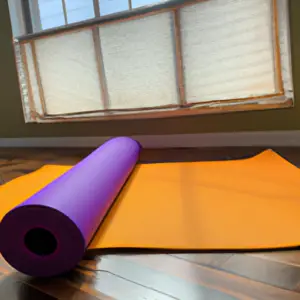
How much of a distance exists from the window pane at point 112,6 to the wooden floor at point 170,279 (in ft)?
7.20

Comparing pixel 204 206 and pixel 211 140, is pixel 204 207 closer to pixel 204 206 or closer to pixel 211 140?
pixel 204 206

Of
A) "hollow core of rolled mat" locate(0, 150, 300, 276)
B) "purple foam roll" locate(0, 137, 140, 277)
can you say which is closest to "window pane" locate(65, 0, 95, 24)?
"hollow core of rolled mat" locate(0, 150, 300, 276)

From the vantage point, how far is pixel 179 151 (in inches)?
98.8

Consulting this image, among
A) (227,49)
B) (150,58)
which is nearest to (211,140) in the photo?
Answer: (227,49)

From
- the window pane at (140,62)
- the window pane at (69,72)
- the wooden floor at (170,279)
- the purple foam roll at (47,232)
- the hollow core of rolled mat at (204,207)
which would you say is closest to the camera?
the wooden floor at (170,279)

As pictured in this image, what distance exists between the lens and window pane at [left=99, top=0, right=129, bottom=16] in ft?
9.06

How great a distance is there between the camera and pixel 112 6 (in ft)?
9.22

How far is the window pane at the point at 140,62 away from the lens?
8.49 feet

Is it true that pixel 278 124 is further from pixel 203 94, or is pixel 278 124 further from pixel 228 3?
pixel 228 3

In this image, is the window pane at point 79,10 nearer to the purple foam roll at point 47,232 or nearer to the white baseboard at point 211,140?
the white baseboard at point 211,140

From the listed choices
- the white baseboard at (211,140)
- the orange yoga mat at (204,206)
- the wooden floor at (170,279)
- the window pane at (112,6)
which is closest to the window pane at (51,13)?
the window pane at (112,6)

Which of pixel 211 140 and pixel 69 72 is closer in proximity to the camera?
pixel 211 140

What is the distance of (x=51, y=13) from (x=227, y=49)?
1630 mm

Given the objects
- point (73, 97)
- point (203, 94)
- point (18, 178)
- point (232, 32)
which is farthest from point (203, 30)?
point (18, 178)
